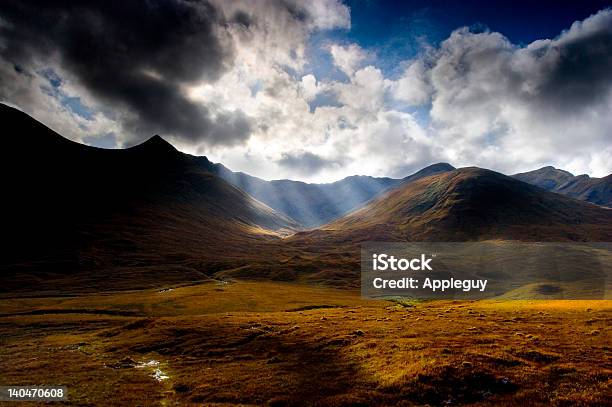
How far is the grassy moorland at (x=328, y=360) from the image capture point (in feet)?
84.6

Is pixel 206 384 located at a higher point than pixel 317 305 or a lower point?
higher

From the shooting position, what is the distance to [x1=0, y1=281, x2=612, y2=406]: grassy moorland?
84.6 ft

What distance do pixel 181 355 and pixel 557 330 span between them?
1928 inches

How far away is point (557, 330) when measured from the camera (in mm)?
44469

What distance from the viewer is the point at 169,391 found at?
2955 cm

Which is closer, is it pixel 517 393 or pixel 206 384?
pixel 517 393

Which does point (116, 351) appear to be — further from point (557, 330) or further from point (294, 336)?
point (557, 330)

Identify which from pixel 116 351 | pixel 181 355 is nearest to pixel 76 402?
pixel 181 355

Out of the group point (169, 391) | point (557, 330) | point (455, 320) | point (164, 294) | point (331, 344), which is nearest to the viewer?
point (169, 391)

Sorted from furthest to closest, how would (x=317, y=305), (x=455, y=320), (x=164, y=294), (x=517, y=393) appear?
(x=164, y=294), (x=317, y=305), (x=455, y=320), (x=517, y=393)

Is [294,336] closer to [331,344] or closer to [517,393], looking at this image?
[331,344]

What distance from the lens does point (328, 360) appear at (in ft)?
116

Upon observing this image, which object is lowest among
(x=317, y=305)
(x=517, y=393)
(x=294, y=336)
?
(x=317, y=305)

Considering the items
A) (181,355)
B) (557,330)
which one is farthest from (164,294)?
(557,330)
